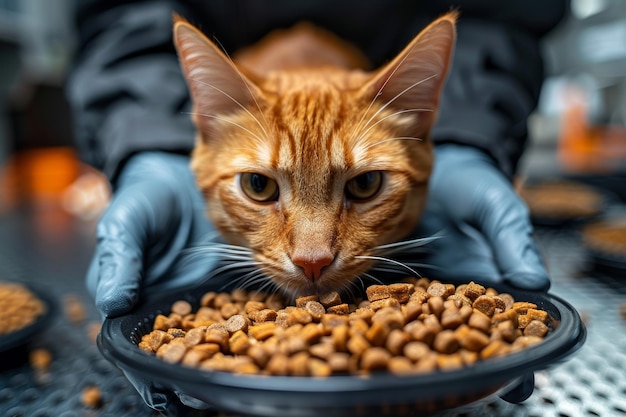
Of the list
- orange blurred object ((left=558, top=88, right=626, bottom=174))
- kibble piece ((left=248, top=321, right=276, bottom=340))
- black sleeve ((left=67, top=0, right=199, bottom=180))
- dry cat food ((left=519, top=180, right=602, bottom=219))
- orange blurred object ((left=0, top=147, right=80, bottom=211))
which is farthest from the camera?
orange blurred object ((left=558, top=88, right=626, bottom=174))

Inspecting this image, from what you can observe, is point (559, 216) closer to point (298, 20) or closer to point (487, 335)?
point (298, 20)

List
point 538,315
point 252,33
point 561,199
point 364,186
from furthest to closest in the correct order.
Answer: point 561,199 < point 252,33 < point 364,186 < point 538,315

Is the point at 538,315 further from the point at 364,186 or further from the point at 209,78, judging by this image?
the point at 209,78

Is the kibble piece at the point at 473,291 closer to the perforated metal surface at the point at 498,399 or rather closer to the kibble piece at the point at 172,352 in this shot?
the perforated metal surface at the point at 498,399

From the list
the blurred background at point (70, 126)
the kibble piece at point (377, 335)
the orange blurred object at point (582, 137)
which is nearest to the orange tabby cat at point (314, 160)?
the kibble piece at point (377, 335)

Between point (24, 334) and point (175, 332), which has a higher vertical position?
point (175, 332)

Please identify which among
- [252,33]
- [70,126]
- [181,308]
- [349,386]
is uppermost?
[252,33]

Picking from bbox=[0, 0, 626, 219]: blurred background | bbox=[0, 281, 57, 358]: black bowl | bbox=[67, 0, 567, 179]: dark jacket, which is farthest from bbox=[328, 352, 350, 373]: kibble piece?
bbox=[0, 0, 626, 219]: blurred background

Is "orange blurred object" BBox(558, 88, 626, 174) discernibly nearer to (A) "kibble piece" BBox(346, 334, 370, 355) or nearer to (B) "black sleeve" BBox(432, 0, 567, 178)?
(B) "black sleeve" BBox(432, 0, 567, 178)

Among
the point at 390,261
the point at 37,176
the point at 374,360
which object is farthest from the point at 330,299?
the point at 37,176
